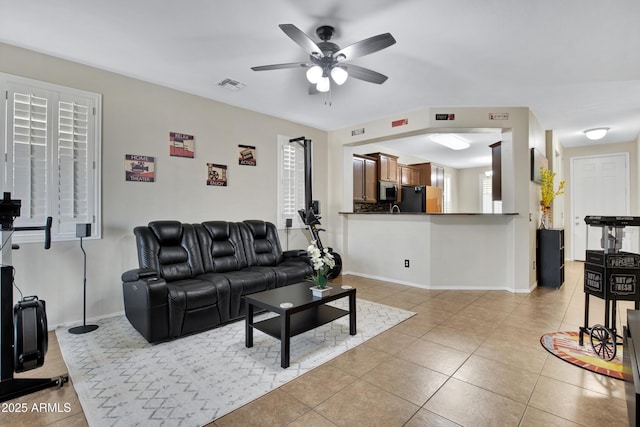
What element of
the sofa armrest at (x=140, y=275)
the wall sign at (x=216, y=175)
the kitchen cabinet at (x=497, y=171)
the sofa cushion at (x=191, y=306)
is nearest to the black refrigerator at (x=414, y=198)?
the kitchen cabinet at (x=497, y=171)

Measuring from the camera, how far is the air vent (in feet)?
12.1

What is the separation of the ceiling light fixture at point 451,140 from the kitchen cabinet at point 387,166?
1090mm

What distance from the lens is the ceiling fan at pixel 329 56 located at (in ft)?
7.52

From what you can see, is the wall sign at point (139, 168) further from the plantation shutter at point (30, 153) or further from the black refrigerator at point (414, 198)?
the black refrigerator at point (414, 198)

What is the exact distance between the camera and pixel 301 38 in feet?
7.47

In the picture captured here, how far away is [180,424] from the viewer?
1708 mm

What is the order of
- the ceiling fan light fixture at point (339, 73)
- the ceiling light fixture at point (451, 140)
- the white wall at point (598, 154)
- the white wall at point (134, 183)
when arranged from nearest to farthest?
the ceiling fan light fixture at point (339, 73)
the white wall at point (134, 183)
the ceiling light fixture at point (451, 140)
the white wall at point (598, 154)

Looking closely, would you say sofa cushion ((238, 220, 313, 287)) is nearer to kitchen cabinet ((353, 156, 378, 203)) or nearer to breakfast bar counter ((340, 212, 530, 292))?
breakfast bar counter ((340, 212, 530, 292))

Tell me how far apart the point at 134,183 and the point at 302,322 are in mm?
2531

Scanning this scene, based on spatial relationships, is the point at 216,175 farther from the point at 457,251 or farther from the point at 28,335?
the point at 457,251

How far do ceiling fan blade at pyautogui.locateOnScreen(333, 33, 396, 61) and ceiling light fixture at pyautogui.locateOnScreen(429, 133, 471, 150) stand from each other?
3.87 m

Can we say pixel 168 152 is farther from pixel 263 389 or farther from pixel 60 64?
pixel 263 389

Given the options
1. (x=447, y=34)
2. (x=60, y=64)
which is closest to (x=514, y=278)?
(x=447, y=34)

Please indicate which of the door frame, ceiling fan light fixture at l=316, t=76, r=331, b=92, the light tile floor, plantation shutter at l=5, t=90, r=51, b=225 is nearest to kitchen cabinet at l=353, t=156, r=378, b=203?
ceiling fan light fixture at l=316, t=76, r=331, b=92
